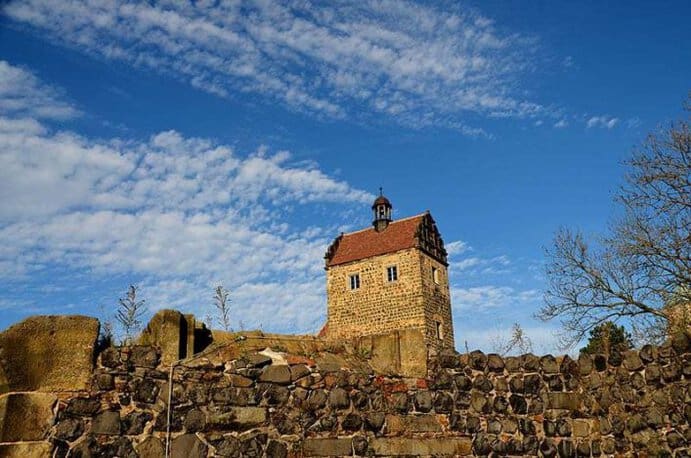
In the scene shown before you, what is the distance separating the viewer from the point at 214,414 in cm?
512

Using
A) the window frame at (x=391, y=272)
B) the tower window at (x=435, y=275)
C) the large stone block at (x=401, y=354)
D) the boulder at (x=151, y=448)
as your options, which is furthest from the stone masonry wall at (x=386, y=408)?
the tower window at (x=435, y=275)

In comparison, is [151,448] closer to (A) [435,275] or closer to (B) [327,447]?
(B) [327,447]

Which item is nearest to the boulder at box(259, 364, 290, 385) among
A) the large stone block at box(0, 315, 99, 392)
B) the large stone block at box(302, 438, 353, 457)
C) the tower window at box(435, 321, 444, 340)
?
the large stone block at box(302, 438, 353, 457)

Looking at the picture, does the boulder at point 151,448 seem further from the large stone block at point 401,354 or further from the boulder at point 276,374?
the large stone block at point 401,354

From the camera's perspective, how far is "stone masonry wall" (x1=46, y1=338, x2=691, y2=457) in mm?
4754

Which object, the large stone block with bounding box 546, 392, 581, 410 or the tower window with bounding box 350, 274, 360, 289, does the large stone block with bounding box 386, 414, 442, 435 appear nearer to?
the large stone block with bounding box 546, 392, 581, 410

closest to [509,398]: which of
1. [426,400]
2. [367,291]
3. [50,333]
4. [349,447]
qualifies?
[426,400]

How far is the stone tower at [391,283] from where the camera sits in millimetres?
34875

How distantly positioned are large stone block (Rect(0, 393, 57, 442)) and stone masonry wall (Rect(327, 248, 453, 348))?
98.8 feet

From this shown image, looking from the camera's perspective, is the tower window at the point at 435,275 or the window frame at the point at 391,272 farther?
the tower window at the point at 435,275

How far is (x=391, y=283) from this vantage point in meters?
35.7

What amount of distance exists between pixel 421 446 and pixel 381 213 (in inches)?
1380

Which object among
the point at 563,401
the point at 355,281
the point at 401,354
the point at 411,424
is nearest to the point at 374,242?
the point at 355,281

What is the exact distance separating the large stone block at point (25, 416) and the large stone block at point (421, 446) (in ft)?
9.47
